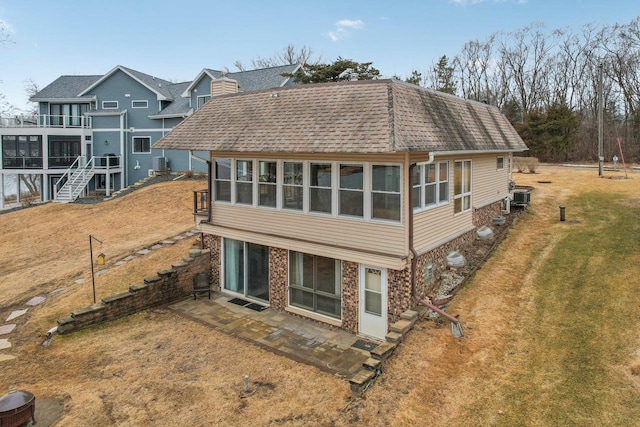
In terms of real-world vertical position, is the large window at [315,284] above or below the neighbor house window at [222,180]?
below

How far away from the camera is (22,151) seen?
3216 cm

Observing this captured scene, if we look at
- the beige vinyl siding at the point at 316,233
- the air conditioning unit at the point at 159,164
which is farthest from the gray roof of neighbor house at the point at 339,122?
the air conditioning unit at the point at 159,164

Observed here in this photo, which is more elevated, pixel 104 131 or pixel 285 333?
pixel 104 131

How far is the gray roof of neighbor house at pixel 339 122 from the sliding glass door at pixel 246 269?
10.5 ft

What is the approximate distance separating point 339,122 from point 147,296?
7720mm

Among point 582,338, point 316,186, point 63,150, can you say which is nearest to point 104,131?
point 63,150

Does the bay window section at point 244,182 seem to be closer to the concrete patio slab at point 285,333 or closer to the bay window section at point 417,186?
the concrete patio slab at point 285,333

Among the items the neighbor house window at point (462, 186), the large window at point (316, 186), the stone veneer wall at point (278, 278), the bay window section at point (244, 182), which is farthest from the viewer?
the bay window section at point (244, 182)

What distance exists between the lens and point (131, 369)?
9336 mm

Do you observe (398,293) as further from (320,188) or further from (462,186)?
(462,186)

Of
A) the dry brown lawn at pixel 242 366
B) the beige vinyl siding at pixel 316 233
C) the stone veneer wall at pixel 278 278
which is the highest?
the beige vinyl siding at pixel 316 233

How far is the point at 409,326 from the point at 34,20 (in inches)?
1039

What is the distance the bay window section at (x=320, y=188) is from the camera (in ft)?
36.8

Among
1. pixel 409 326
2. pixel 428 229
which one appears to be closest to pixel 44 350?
pixel 409 326
